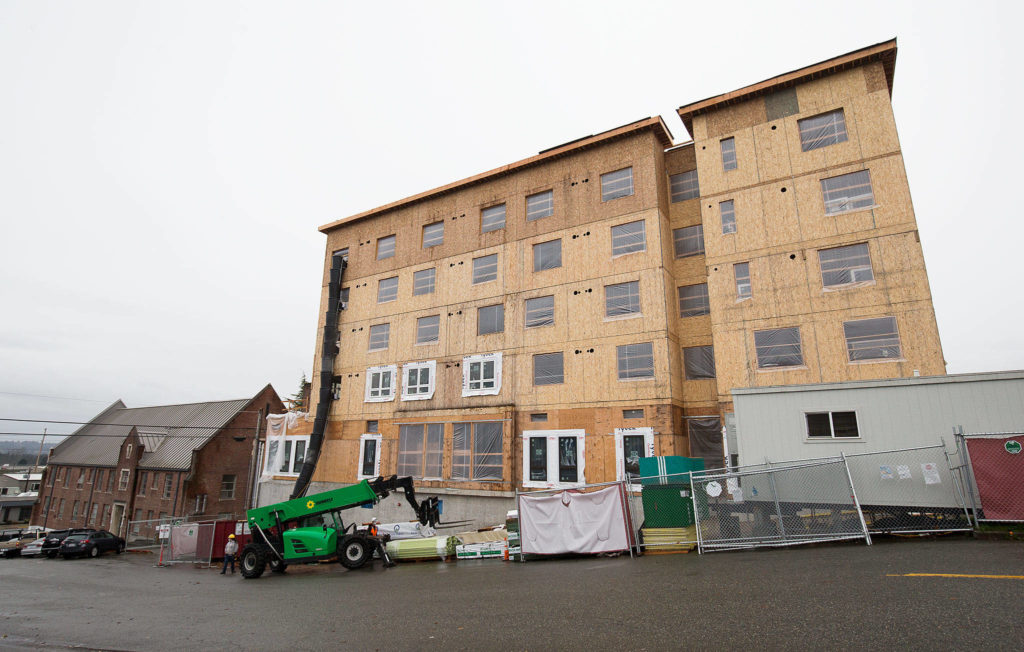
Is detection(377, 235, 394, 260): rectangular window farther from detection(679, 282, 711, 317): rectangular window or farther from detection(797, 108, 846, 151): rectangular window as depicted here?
detection(797, 108, 846, 151): rectangular window

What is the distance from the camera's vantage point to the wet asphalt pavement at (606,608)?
248 inches

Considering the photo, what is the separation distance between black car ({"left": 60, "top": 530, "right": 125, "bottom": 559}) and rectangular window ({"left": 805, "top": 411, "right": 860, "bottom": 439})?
37.9 metres

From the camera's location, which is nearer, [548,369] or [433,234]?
[548,369]

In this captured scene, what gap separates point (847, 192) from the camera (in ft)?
65.7

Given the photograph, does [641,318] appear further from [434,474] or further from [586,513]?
[434,474]

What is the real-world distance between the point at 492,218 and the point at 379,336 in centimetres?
979

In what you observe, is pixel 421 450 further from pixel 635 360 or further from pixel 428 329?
pixel 635 360

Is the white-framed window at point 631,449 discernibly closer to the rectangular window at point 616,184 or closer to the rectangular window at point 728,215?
the rectangular window at point 728,215

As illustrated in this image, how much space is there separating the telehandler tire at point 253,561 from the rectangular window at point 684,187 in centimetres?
2246

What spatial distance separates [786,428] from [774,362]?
504 cm

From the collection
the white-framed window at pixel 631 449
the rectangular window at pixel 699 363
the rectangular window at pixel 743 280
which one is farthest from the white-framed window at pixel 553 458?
the rectangular window at pixel 743 280

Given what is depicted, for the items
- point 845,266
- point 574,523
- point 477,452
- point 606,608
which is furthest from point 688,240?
point 606,608

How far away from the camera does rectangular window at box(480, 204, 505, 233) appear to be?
2858 cm

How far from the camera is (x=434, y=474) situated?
26156 mm
